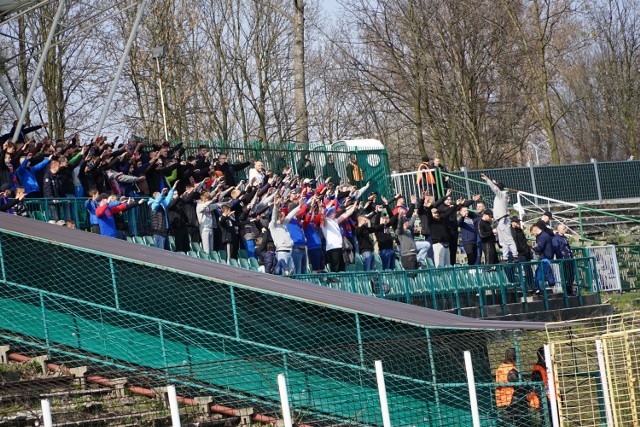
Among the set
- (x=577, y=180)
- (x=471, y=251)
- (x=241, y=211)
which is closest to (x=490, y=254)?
(x=471, y=251)

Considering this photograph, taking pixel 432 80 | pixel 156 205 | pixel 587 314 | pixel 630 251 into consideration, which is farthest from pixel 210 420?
pixel 432 80

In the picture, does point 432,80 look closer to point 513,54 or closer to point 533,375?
point 513,54

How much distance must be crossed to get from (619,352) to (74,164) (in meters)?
11.3

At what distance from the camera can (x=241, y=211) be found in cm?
2195

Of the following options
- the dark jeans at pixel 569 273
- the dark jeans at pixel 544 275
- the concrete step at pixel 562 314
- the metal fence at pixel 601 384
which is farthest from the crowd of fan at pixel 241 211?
the metal fence at pixel 601 384

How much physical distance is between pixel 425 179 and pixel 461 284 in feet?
30.1

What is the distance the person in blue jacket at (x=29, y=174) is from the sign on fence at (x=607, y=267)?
41.9 feet

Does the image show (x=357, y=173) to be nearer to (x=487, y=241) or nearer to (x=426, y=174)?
(x=426, y=174)

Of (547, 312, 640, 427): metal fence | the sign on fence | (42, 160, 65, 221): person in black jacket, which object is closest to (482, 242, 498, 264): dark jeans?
the sign on fence

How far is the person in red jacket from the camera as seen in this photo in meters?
19.2

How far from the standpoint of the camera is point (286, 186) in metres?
24.1

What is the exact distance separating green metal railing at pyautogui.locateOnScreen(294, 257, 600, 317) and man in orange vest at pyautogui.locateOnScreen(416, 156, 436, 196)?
689 cm

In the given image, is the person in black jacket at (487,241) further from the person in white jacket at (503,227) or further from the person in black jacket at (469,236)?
the person in white jacket at (503,227)

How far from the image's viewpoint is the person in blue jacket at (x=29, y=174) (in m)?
19.6
